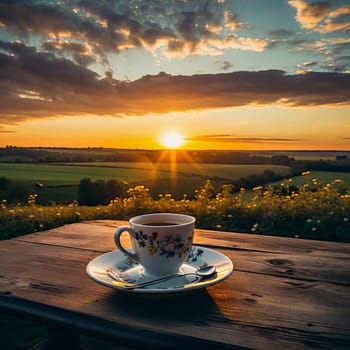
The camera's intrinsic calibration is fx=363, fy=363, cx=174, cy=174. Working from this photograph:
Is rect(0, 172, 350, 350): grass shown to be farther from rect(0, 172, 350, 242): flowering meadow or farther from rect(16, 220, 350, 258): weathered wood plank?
rect(16, 220, 350, 258): weathered wood plank

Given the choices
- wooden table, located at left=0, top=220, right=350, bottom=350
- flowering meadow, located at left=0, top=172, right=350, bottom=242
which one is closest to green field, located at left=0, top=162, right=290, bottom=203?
flowering meadow, located at left=0, top=172, right=350, bottom=242

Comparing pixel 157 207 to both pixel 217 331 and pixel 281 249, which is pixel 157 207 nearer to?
pixel 281 249

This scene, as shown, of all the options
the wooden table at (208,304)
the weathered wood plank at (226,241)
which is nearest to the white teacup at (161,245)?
the wooden table at (208,304)

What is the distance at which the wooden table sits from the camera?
A: 919 mm

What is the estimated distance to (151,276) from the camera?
128 cm

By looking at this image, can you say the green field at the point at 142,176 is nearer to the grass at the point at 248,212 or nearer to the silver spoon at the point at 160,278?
the grass at the point at 248,212

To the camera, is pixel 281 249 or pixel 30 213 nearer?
pixel 281 249

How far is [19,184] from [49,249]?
26.3 ft

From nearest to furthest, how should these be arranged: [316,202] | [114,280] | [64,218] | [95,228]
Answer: [114,280] < [95,228] < [316,202] < [64,218]

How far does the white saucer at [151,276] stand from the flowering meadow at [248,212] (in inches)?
142

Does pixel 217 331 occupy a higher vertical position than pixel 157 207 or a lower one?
higher

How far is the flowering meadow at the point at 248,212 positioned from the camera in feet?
15.9

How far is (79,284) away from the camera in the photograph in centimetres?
126

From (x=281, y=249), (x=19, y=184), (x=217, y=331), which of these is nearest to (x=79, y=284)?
(x=217, y=331)
